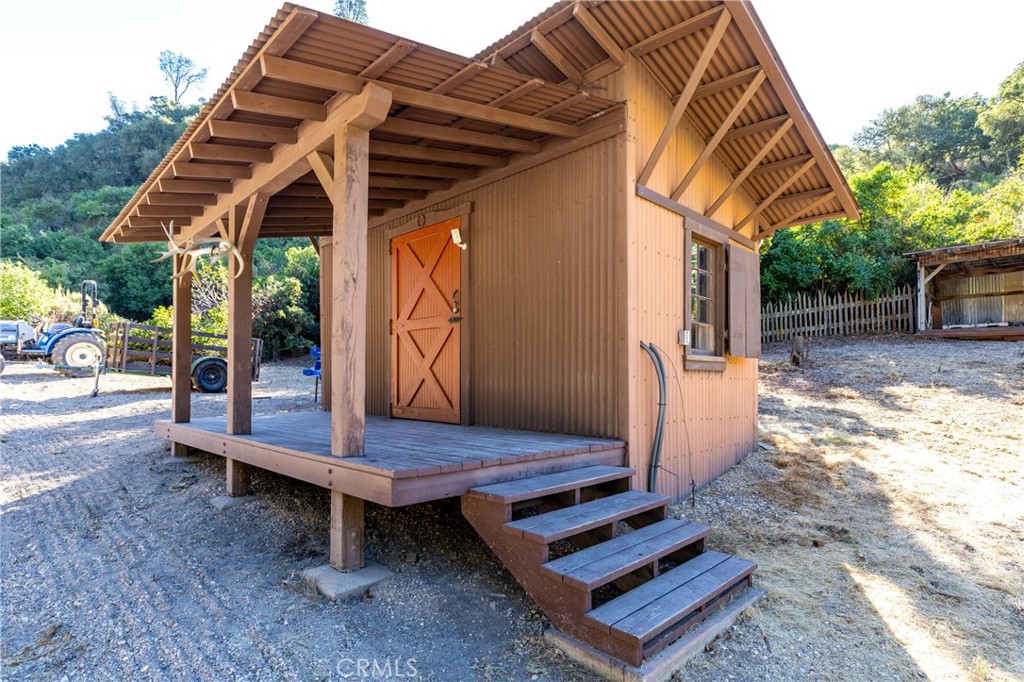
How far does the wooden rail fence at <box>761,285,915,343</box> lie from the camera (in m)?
12.0

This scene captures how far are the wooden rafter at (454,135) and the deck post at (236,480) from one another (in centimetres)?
284

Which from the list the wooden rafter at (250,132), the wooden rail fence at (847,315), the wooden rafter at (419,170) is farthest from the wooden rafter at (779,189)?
the wooden rail fence at (847,315)

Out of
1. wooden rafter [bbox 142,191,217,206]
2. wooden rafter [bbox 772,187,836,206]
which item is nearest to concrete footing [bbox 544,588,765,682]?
wooden rafter [bbox 142,191,217,206]

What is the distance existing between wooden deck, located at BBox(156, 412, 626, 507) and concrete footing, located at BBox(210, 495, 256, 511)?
35 cm

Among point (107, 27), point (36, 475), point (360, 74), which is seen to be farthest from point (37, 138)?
point (360, 74)

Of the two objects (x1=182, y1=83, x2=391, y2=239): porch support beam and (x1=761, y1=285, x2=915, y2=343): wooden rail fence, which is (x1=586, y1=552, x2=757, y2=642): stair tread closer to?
(x1=182, y1=83, x2=391, y2=239): porch support beam

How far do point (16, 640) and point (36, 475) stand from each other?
3.40 meters

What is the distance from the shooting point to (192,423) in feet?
17.4

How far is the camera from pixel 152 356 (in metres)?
10.3

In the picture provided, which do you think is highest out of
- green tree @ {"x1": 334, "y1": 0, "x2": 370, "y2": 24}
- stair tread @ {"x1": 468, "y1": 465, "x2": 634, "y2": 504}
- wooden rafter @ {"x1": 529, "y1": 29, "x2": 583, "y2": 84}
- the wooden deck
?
green tree @ {"x1": 334, "y1": 0, "x2": 370, "y2": 24}

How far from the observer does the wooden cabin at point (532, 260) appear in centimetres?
272

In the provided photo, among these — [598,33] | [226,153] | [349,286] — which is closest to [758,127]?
[598,33]

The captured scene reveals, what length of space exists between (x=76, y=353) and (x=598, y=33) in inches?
514

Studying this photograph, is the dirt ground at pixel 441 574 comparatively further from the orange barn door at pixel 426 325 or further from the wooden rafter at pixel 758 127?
the wooden rafter at pixel 758 127
